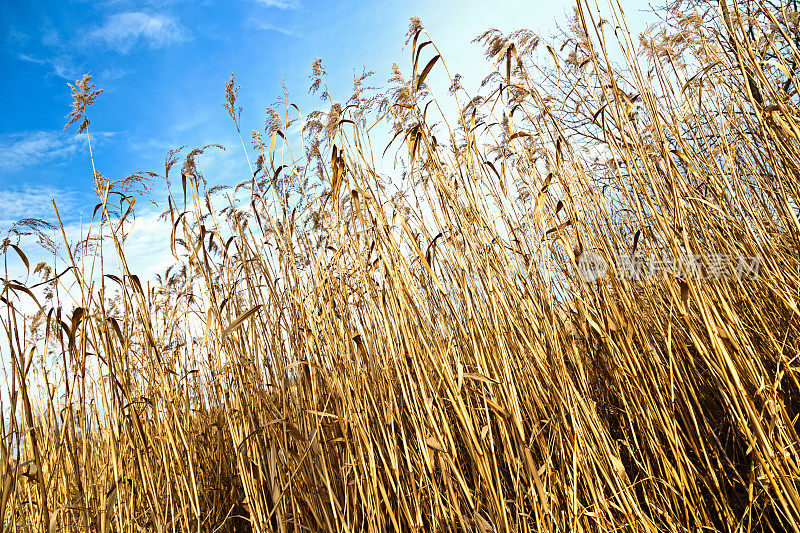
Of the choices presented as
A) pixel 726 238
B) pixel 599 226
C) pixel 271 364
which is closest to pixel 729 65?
pixel 726 238

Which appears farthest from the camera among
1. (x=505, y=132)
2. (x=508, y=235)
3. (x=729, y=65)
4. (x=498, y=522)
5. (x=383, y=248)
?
(x=505, y=132)

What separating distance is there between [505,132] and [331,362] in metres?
1.26

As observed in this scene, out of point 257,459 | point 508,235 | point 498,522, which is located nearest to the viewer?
point 498,522

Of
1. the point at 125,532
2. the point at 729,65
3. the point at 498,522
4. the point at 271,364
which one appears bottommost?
the point at 498,522

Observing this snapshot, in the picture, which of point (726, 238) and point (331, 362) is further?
point (726, 238)

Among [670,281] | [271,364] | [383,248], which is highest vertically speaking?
[383,248]

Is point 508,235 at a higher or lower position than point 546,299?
higher

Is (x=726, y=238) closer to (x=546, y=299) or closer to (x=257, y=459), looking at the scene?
(x=546, y=299)

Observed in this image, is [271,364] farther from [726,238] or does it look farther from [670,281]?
[726,238]

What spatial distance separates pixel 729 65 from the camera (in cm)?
155

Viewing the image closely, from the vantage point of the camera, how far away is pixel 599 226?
1276 millimetres

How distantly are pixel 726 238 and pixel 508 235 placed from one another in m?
0.62

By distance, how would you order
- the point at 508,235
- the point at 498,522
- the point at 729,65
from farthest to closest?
1. the point at 729,65
2. the point at 508,235
3. the point at 498,522

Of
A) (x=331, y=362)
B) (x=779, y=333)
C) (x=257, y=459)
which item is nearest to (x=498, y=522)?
(x=331, y=362)
